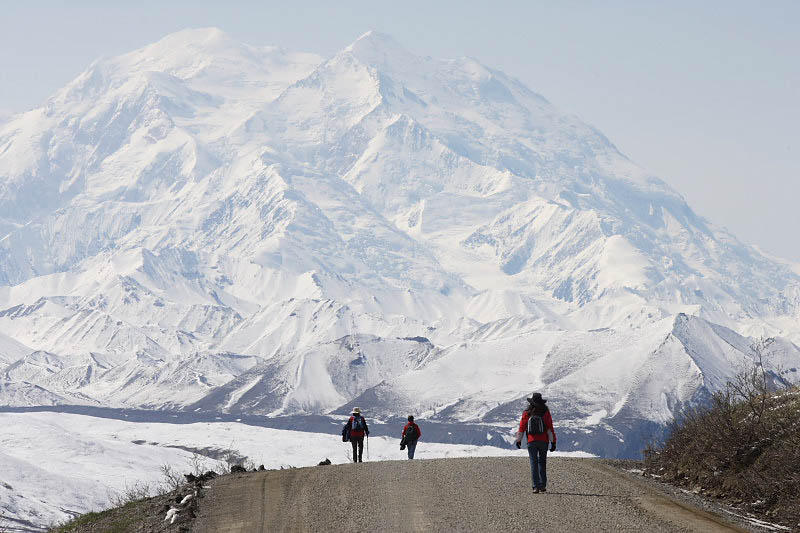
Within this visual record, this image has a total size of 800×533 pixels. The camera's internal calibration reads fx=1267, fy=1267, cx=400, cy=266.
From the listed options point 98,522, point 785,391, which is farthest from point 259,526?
point 785,391

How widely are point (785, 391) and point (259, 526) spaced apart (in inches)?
789

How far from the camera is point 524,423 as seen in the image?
34031mm

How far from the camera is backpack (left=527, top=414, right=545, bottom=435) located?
34.0m

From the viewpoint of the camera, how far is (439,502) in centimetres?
3150

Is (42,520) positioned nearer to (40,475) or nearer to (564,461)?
(40,475)

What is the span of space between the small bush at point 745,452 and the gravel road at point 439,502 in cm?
169

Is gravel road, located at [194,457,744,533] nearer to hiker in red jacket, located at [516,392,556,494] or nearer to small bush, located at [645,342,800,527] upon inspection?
hiker in red jacket, located at [516,392,556,494]

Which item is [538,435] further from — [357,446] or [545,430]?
[357,446]

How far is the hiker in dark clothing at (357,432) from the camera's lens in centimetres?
4906

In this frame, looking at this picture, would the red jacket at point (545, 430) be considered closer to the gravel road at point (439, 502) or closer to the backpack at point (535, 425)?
the backpack at point (535, 425)

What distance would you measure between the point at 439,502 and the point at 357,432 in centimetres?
1845

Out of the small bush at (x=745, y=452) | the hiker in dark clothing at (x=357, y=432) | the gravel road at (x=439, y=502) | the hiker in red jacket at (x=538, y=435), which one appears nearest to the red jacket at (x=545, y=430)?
the hiker in red jacket at (x=538, y=435)

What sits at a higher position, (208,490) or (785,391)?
(785,391)

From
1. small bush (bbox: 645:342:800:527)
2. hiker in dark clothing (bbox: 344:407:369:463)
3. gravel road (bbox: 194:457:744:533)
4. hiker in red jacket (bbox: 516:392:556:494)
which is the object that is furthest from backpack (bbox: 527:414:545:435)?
hiker in dark clothing (bbox: 344:407:369:463)
